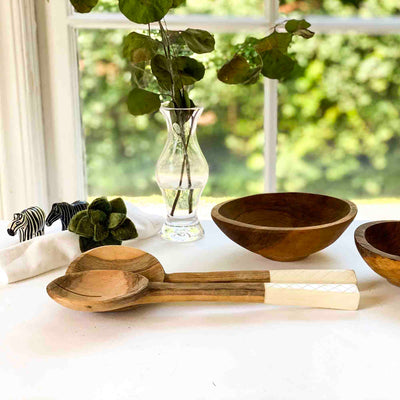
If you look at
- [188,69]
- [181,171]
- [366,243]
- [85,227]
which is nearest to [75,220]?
[85,227]

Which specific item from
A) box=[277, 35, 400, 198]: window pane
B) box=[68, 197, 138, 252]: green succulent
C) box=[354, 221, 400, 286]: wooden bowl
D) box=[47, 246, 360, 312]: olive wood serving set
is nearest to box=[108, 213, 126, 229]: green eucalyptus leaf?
box=[68, 197, 138, 252]: green succulent

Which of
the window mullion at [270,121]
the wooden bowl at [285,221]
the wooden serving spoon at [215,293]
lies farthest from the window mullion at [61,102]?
the wooden serving spoon at [215,293]

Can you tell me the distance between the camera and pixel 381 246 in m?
0.73

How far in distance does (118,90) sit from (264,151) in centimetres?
40

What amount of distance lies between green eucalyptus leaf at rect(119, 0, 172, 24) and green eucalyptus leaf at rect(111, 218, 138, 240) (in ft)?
0.93

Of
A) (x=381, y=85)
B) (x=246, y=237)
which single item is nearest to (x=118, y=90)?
(x=381, y=85)

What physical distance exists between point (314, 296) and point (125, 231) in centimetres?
29

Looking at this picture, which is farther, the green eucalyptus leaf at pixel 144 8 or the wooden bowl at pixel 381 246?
the green eucalyptus leaf at pixel 144 8

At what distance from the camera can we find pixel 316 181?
1.49m

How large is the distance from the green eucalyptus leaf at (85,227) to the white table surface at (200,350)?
11 centimetres

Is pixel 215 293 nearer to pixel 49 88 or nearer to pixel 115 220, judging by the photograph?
pixel 115 220

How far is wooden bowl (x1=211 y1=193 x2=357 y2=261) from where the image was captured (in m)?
0.68

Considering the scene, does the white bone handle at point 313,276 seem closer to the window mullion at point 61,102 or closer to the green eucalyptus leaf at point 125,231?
the green eucalyptus leaf at point 125,231

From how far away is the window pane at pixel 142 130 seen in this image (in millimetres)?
1360
